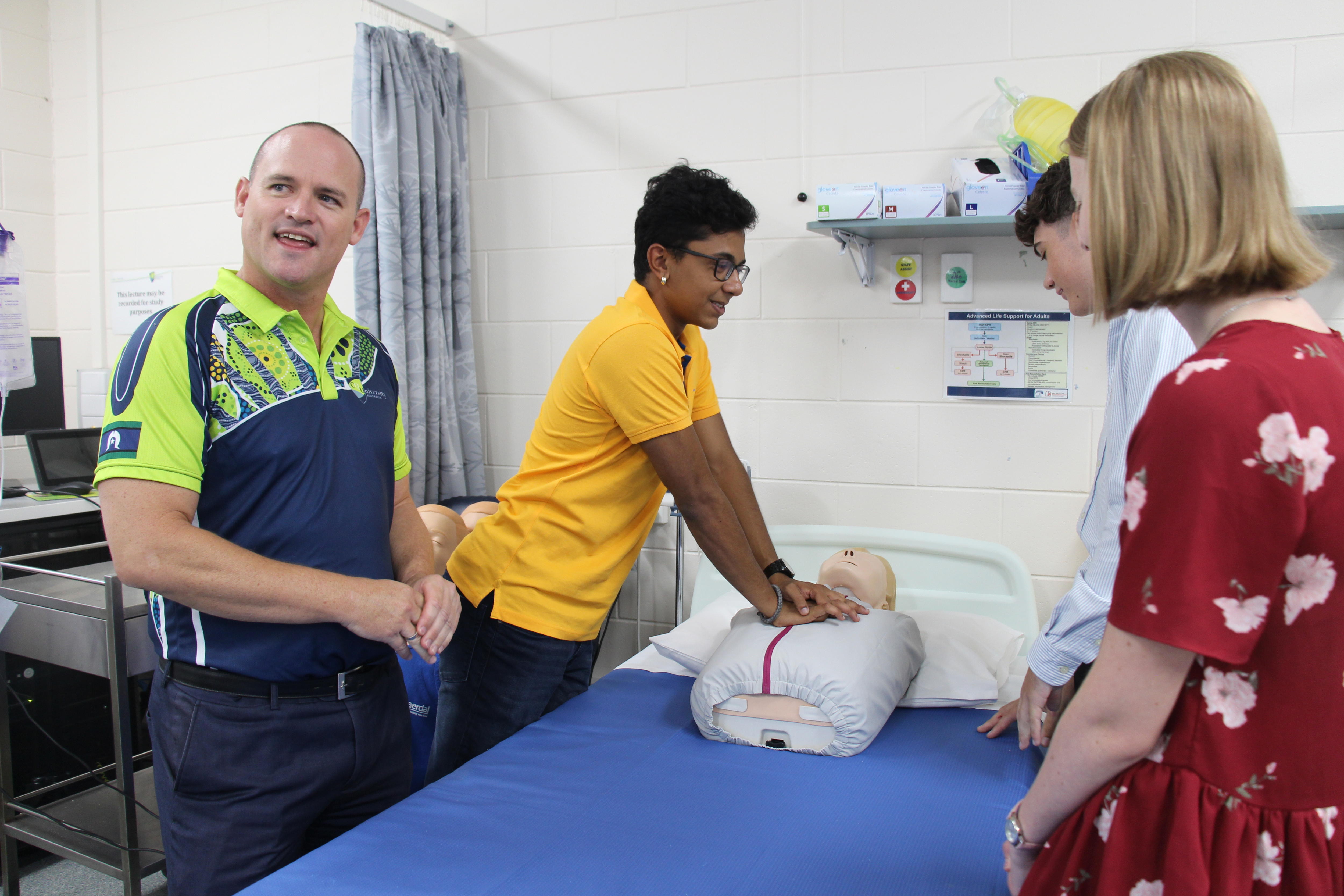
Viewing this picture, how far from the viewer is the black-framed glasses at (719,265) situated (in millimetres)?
1911

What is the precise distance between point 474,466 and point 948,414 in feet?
5.05

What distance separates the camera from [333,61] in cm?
330

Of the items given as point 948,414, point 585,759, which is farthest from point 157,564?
point 948,414

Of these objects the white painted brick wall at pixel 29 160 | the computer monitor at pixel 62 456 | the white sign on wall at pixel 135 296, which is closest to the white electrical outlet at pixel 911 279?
the computer monitor at pixel 62 456

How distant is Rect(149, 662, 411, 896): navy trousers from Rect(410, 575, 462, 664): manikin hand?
0.16 m

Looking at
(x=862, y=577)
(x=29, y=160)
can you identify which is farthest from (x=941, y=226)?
(x=29, y=160)

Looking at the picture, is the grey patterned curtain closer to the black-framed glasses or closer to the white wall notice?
the black-framed glasses

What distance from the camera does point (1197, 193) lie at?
78 cm

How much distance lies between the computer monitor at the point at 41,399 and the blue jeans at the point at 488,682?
2.11 meters

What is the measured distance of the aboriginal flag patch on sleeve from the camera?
1.29 meters

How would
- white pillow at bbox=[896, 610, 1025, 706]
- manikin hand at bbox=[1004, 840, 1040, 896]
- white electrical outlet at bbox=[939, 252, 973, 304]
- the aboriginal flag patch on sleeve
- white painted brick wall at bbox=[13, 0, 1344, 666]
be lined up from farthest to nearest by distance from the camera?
white electrical outlet at bbox=[939, 252, 973, 304] → white painted brick wall at bbox=[13, 0, 1344, 666] → white pillow at bbox=[896, 610, 1025, 706] → the aboriginal flag patch on sleeve → manikin hand at bbox=[1004, 840, 1040, 896]

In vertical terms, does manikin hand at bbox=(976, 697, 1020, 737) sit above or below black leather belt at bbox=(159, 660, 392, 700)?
below

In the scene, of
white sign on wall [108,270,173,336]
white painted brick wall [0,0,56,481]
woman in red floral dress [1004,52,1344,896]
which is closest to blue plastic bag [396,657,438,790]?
woman in red floral dress [1004,52,1344,896]

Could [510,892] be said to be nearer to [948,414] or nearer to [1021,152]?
[948,414]
